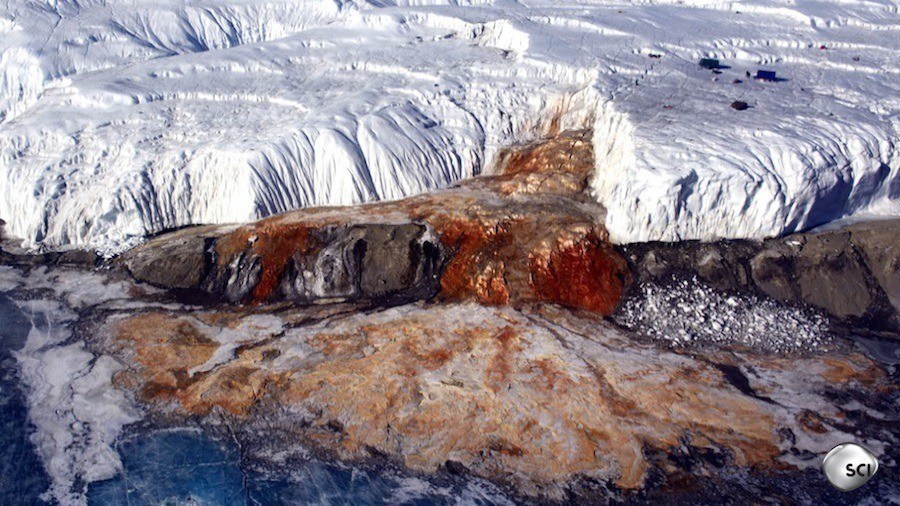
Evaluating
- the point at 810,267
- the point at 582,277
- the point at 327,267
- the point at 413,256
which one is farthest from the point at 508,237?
the point at 810,267

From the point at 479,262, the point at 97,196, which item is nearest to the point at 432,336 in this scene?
the point at 479,262

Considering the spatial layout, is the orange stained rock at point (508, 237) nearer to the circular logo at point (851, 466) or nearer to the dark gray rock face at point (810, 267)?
the dark gray rock face at point (810, 267)

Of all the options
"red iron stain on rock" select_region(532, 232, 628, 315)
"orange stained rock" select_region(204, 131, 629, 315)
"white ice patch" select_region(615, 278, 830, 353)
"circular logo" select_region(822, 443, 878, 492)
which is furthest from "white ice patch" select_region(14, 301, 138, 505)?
"circular logo" select_region(822, 443, 878, 492)

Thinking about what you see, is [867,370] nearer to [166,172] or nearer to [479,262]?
[479,262]

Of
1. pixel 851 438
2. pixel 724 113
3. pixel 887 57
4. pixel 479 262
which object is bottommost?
pixel 851 438

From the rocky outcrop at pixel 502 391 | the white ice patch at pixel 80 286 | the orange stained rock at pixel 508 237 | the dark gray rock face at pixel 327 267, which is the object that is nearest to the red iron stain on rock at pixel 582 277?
the orange stained rock at pixel 508 237

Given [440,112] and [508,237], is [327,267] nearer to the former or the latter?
[508,237]
